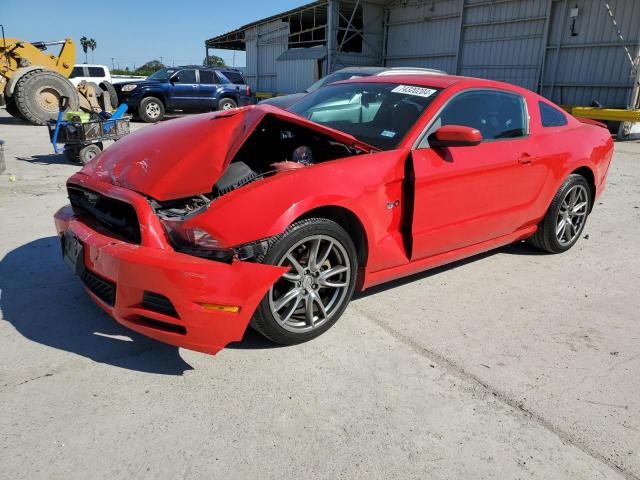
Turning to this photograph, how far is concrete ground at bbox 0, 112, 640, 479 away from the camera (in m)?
2.09

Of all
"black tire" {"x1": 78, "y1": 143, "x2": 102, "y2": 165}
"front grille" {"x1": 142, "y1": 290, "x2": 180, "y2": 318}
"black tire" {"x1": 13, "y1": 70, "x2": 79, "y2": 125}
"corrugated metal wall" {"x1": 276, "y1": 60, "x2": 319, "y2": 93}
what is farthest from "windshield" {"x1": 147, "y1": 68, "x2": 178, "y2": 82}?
"front grille" {"x1": 142, "y1": 290, "x2": 180, "y2": 318}

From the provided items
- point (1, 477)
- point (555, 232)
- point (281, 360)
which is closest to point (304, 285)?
point (281, 360)

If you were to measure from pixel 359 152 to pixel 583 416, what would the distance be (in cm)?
189

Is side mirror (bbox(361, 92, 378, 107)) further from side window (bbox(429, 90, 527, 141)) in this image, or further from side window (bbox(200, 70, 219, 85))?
side window (bbox(200, 70, 219, 85))

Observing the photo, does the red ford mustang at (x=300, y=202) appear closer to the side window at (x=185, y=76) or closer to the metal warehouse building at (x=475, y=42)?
the side window at (x=185, y=76)

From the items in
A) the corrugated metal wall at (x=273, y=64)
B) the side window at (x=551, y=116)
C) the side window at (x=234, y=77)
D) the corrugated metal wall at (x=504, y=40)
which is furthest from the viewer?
the corrugated metal wall at (x=273, y=64)

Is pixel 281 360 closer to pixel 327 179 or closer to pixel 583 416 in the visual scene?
pixel 327 179

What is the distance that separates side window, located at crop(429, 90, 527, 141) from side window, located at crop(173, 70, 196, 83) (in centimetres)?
1414

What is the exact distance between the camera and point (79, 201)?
10.3 ft

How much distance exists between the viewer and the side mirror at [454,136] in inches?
125

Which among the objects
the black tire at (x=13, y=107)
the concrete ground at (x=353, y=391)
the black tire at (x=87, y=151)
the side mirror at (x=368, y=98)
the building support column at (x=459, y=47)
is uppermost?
the building support column at (x=459, y=47)

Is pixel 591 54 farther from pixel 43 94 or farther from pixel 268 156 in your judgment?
pixel 268 156

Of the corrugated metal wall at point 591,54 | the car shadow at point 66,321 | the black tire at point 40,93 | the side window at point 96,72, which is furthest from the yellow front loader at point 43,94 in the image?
the corrugated metal wall at point 591,54

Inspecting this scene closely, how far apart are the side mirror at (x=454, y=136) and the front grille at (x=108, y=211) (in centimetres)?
191
